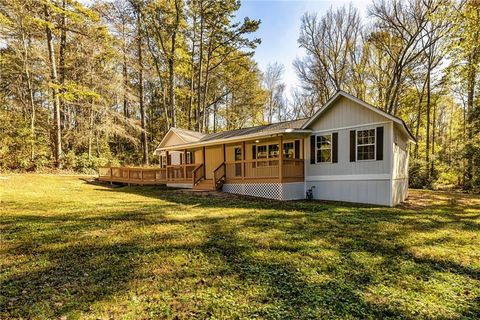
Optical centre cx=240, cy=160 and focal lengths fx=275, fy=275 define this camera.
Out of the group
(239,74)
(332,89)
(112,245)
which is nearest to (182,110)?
(239,74)

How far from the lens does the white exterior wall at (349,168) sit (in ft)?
36.1

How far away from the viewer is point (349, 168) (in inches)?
473

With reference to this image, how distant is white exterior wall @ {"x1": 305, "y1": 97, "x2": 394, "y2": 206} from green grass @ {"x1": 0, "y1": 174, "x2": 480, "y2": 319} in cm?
307

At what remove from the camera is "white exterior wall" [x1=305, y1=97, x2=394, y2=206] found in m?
11.0

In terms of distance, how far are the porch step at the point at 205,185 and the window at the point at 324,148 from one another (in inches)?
237

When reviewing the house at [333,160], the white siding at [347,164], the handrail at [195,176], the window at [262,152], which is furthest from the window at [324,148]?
the handrail at [195,176]

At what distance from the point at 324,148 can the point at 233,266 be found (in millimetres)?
9495

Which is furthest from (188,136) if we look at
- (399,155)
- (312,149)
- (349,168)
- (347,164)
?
(399,155)

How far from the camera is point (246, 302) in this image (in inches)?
139

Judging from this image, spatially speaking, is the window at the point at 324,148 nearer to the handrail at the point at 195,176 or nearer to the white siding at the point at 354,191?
the white siding at the point at 354,191

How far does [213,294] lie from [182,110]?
3202cm

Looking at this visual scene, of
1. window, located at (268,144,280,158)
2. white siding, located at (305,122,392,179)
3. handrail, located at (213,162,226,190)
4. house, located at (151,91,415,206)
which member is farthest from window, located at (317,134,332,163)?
handrail, located at (213,162,226,190)

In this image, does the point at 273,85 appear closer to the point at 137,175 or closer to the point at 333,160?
the point at 137,175

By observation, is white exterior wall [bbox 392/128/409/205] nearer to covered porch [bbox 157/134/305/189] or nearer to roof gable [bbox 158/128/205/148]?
covered porch [bbox 157/134/305/189]
